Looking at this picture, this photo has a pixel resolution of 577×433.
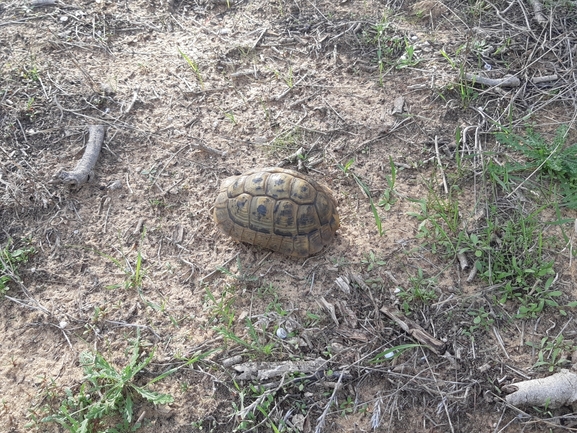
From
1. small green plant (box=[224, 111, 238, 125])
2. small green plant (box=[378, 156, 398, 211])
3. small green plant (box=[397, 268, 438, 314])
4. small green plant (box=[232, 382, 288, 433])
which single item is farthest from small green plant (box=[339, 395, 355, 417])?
small green plant (box=[224, 111, 238, 125])

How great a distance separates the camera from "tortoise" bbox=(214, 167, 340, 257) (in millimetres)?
3242

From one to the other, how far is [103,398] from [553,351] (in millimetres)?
2679

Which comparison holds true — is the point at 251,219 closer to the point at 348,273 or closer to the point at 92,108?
the point at 348,273

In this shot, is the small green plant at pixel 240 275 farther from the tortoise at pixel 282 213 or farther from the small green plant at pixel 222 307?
the tortoise at pixel 282 213

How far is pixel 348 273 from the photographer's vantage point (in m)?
3.28

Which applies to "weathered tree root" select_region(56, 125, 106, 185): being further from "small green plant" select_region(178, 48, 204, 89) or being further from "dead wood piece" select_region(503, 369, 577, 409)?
"dead wood piece" select_region(503, 369, 577, 409)

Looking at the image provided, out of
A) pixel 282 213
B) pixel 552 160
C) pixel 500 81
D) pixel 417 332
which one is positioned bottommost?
pixel 417 332

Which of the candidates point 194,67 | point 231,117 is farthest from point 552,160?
point 194,67

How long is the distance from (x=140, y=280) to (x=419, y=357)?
1.95 meters

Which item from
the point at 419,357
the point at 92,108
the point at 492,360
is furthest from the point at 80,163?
the point at 492,360

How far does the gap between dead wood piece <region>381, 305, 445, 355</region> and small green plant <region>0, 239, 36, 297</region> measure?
2.59 metres

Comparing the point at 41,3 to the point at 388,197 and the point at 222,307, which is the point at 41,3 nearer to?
the point at 222,307

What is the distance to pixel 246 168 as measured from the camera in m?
→ 3.89

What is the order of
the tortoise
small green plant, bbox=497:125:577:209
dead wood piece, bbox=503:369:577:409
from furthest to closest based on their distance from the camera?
1. small green plant, bbox=497:125:577:209
2. the tortoise
3. dead wood piece, bbox=503:369:577:409
